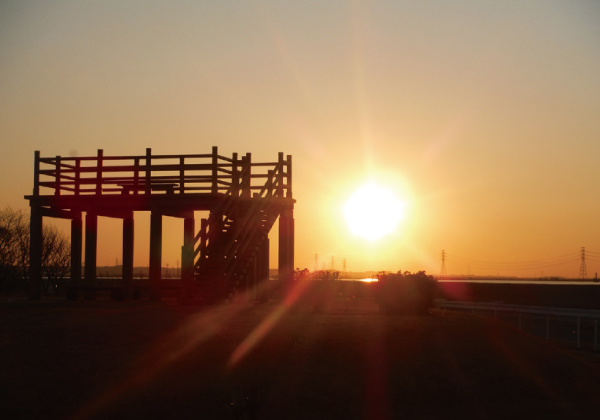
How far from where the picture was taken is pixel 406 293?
2439cm

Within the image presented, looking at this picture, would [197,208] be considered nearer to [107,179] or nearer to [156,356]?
[107,179]

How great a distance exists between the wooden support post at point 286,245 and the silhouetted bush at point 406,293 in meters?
4.56

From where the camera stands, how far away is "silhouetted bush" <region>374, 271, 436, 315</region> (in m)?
24.3

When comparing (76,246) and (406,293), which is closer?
(406,293)

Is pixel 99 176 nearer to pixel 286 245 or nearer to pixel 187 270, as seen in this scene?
pixel 187 270

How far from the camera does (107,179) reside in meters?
27.1

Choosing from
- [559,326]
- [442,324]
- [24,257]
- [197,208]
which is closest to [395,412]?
[442,324]

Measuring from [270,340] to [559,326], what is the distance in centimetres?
2587

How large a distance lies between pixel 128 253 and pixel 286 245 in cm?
588

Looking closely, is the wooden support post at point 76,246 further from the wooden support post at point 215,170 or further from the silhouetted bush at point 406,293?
the silhouetted bush at point 406,293

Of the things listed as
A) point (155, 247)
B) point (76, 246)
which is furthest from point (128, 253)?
point (155, 247)

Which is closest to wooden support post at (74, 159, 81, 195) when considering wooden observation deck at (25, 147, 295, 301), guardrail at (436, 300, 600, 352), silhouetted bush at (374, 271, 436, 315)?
wooden observation deck at (25, 147, 295, 301)

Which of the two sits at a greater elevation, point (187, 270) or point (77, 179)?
point (77, 179)

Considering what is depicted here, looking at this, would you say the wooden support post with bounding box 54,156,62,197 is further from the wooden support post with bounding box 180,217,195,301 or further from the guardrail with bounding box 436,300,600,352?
the guardrail with bounding box 436,300,600,352
